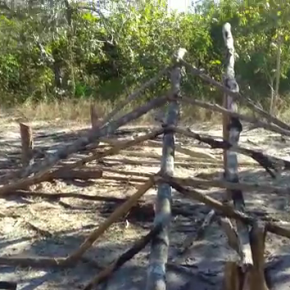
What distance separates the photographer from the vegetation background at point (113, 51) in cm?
1108

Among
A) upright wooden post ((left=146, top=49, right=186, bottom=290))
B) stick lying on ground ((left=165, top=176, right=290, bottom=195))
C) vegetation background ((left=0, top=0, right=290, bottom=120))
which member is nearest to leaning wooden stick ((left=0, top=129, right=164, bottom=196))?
upright wooden post ((left=146, top=49, right=186, bottom=290))

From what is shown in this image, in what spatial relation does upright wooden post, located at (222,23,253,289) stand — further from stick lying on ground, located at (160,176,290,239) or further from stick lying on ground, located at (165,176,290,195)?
stick lying on ground, located at (165,176,290,195)

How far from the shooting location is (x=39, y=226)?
4.73 metres

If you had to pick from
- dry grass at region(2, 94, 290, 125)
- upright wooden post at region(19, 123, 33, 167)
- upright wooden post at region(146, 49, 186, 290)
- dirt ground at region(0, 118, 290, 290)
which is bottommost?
dirt ground at region(0, 118, 290, 290)

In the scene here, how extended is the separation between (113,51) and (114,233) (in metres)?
8.17

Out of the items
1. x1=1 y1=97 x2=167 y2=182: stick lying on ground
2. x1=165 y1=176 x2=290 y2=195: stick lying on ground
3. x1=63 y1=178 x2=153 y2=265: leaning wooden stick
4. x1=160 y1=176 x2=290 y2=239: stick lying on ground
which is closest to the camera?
x1=160 y1=176 x2=290 y2=239: stick lying on ground

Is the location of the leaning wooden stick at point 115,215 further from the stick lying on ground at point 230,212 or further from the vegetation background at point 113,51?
the vegetation background at point 113,51

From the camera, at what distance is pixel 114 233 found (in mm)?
4523

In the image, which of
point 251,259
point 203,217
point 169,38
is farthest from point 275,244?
point 169,38

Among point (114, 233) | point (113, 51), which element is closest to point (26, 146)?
point (114, 233)

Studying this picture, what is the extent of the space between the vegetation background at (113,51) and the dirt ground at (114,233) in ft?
15.2

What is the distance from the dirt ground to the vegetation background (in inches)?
183

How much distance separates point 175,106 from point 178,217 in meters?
0.99

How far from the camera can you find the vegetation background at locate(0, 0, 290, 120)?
36.3 feet
